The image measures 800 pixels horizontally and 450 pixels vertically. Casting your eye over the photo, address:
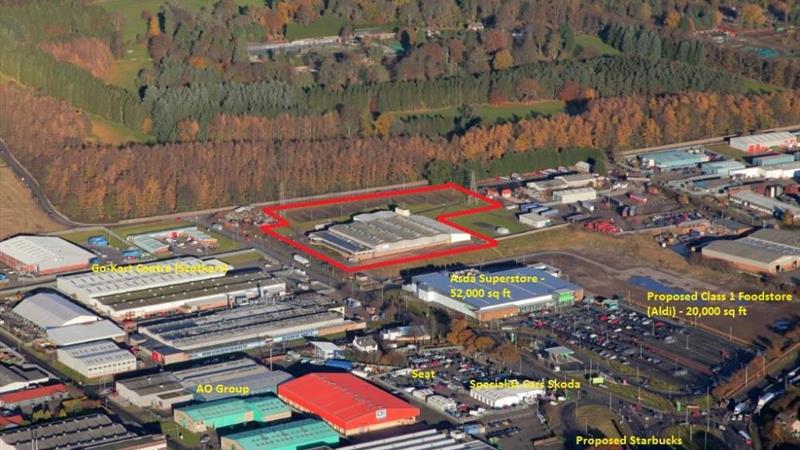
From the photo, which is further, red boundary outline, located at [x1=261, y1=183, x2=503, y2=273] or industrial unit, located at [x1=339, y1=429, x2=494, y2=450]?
red boundary outline, located at [x1=261, y1=183, x2=503, y2=273]

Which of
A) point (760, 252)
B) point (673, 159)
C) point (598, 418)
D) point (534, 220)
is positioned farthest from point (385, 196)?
point (598, 418)

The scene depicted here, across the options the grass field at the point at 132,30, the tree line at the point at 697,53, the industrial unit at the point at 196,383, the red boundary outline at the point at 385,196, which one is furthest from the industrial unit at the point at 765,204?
the grass field at the point at 132,30

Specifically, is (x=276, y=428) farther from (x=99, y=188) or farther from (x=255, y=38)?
(x=255, y=38)

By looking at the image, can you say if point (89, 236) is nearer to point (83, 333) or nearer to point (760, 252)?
point (83, 333)

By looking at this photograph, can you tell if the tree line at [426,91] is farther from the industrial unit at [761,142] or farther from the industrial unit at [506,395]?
the industrial unit at [506,395]

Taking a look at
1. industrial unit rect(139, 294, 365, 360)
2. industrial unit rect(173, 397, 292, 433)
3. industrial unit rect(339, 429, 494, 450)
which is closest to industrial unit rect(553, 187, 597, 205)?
industrial unit rect(139, 294, 365, 360)

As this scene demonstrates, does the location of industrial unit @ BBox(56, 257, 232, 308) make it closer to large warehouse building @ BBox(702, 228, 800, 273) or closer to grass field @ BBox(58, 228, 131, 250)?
grass field @ BBox(58, 228, 131, 250)
